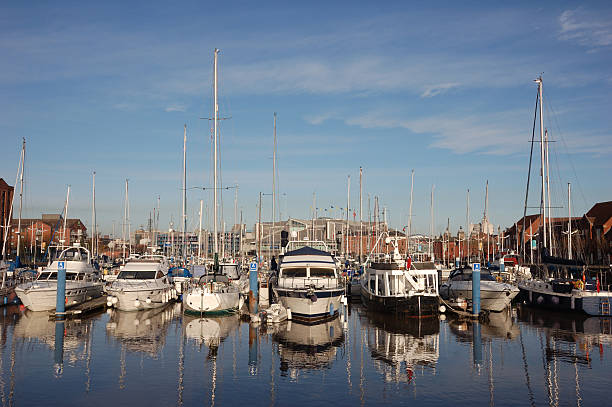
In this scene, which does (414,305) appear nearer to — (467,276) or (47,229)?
(467,276)

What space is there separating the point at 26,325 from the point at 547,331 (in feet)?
100

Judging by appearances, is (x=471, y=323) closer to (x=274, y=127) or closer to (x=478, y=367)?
(x=478, y=367)

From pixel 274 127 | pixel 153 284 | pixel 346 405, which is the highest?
pixel 274 127

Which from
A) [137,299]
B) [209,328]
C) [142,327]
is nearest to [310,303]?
[209,328]

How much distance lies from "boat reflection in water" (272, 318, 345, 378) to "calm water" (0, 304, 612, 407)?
0.06m

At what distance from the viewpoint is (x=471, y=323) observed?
36156 millimetres

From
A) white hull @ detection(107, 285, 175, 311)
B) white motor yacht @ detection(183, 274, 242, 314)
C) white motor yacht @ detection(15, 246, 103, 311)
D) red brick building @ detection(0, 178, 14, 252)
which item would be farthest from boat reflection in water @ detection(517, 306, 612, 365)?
red brick building @ detection(0, 178, 14, 252)

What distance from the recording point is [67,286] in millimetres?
38312

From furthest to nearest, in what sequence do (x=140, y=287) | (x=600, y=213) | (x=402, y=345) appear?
(x=600, y=213) < (x=140, y=287) < (x=402, y=345)

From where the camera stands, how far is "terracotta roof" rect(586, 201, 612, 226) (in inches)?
3255

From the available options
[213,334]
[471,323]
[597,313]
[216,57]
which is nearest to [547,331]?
[471,323]

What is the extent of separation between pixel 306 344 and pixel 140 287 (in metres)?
16.1

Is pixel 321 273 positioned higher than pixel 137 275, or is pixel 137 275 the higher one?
pixel 321 273

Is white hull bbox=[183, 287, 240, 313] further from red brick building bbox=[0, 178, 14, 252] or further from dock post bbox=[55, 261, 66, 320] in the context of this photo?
red brick building bbox=[0, 178, 14, 252]
